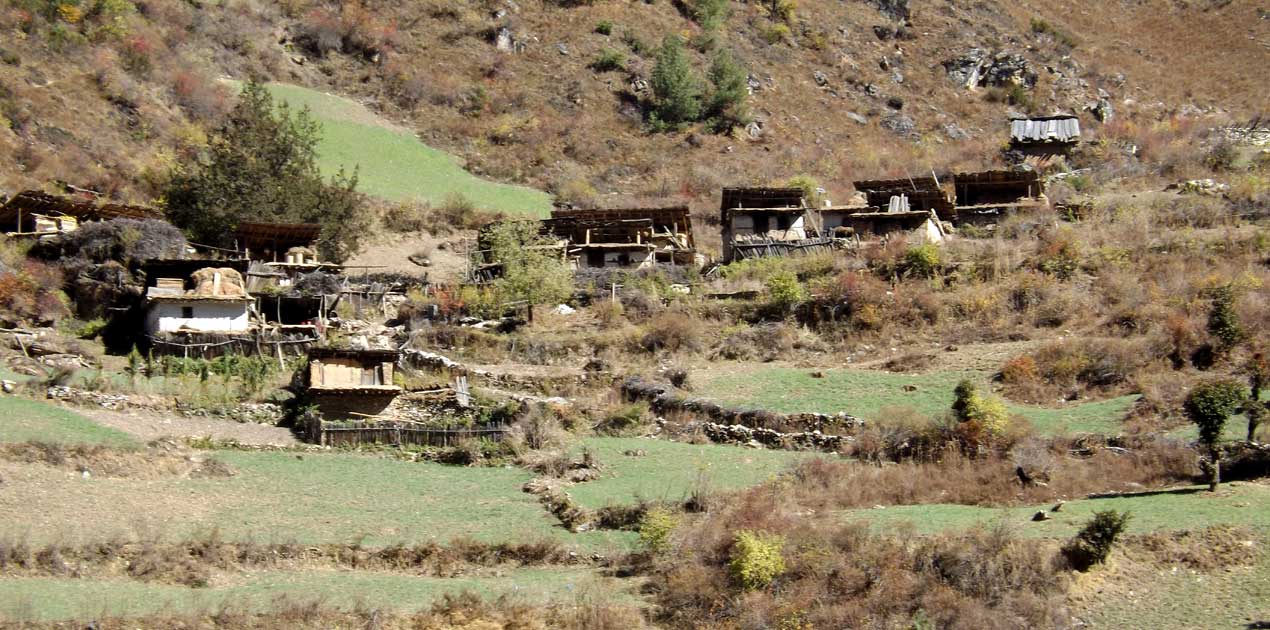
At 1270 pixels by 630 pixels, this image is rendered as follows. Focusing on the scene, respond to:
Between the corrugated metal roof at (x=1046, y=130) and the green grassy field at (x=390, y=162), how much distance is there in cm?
2421

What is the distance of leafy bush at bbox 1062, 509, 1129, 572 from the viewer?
21.0 metres

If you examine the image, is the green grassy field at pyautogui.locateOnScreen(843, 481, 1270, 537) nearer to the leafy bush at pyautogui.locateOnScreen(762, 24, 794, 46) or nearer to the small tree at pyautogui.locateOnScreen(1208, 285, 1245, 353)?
the small tree at pyautogui.locateOnScreen(1208, 285, 1245, 353)

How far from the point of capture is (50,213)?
44.8 metres

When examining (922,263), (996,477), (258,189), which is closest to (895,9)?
(922,263)

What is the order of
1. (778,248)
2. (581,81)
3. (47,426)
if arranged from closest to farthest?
(47,426), (778,248), (581,81)

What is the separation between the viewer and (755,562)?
22.1 metres

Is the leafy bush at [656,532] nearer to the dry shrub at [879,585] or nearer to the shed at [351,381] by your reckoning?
the dry shrub at [879,585]

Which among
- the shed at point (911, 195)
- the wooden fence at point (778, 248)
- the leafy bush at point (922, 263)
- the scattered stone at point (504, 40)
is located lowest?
the leafy bush at point (922, 263)

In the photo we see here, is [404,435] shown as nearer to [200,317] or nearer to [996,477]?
[200,317]

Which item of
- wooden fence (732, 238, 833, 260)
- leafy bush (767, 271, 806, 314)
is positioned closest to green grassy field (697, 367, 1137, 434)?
leafy bush (767, 271, 806, 314)

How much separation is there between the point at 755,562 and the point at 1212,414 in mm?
9407

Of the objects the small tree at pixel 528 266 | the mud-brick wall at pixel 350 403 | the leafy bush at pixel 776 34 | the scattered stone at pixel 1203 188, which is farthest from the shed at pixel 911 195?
the leafy bush at pixel 776 34

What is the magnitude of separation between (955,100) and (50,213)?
57564mm

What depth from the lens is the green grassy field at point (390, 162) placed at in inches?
2441
